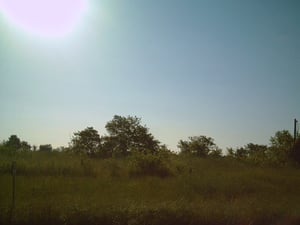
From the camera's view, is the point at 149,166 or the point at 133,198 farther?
the point at 149,166

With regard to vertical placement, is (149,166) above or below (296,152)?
below

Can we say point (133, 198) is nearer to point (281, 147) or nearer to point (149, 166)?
point (149, 166)

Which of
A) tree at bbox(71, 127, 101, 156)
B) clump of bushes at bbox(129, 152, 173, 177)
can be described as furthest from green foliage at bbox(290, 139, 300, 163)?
tree at bbox(71, 127, 101, 156)

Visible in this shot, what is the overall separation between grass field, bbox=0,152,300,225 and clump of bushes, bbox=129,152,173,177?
35 centimetres

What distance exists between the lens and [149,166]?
2178 cm

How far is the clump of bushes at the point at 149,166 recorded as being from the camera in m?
21.2

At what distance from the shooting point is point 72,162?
20.3m

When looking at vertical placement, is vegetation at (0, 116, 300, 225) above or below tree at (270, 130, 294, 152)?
below

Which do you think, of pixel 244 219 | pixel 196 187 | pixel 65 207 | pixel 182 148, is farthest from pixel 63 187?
pixel 182 148

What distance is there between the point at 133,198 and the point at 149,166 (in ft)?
31.8

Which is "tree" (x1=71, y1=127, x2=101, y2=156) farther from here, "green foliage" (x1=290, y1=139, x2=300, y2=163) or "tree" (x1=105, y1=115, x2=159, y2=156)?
"green foliage" (x1=290, y1=139, x2=300, y2=163)

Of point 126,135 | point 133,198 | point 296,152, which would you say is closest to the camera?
point 133,198

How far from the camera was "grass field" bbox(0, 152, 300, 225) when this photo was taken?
9.20 m

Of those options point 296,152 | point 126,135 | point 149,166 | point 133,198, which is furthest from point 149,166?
point 126,135
